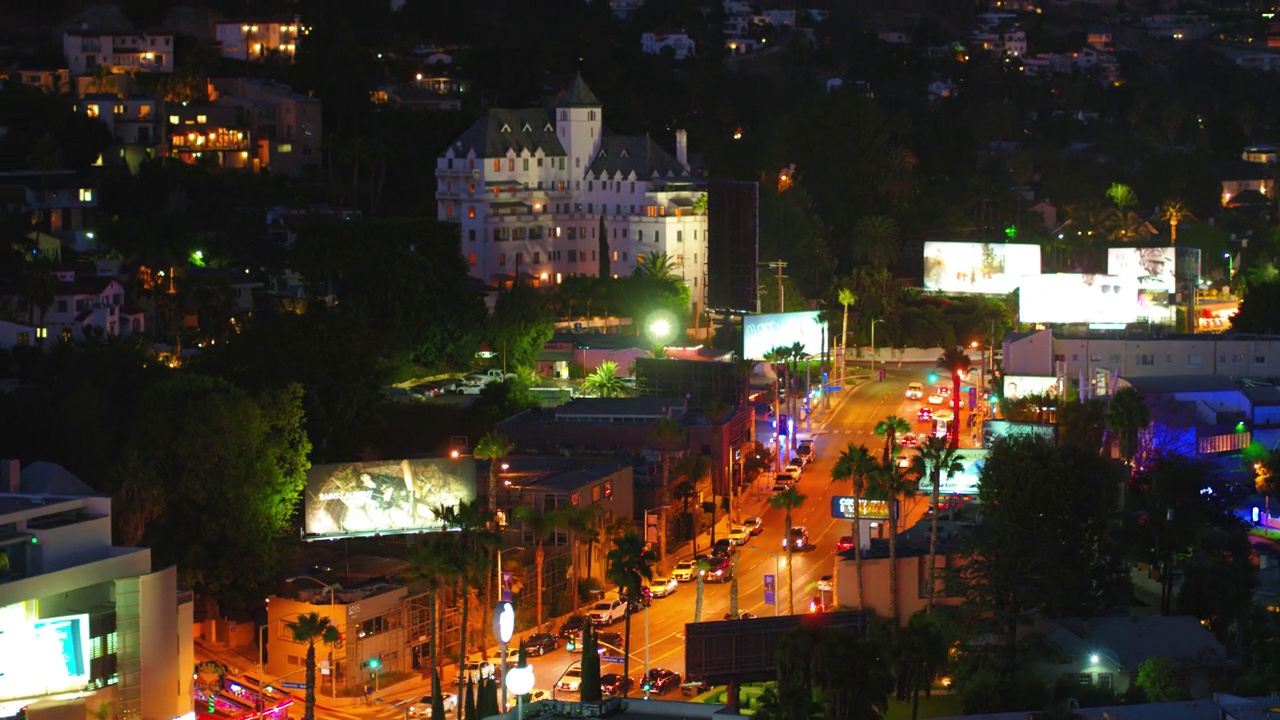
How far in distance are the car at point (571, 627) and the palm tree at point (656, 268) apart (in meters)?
40.3

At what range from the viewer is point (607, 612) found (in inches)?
2137

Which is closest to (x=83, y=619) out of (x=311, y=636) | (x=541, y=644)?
(x=311, y=636)

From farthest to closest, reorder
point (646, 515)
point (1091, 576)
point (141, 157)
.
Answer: point (141, 157) < point (646, 515) < point (1091, 576)

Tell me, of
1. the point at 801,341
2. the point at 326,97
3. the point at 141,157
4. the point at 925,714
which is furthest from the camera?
the point at 326,97

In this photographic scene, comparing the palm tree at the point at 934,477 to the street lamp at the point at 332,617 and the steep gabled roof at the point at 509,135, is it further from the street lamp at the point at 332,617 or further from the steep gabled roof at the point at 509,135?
the steep gabled roof at the point at 509,135

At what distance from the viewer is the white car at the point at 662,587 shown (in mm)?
56719

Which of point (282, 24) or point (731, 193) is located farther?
point (282, 24)

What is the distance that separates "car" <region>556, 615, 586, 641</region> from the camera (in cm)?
5253

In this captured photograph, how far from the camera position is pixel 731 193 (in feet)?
299

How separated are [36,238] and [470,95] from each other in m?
34.1

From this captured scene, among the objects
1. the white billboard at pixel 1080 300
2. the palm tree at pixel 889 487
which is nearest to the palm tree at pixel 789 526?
the palm tree at pixel 889 487

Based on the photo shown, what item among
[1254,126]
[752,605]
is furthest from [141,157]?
[1254,126]

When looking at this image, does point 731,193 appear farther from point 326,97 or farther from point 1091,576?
point 1091,576

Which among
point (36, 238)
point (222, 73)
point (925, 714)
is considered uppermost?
point (222, 73)
